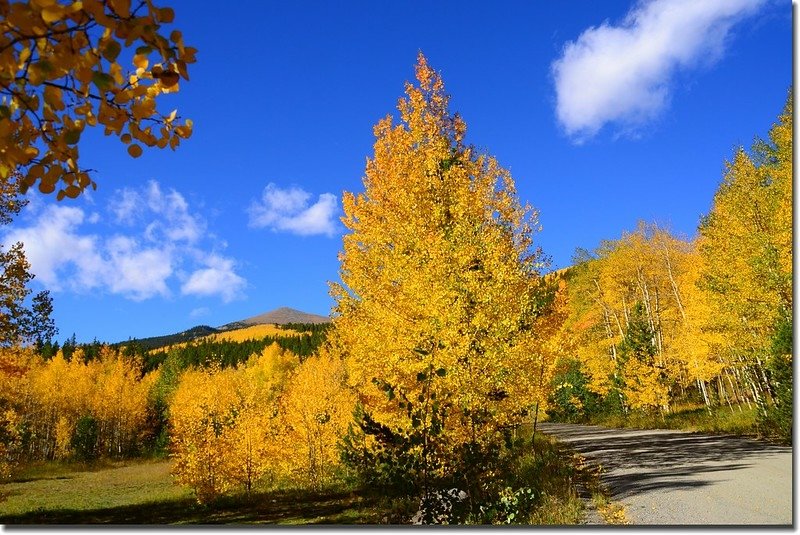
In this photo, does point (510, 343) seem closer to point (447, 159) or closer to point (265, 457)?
point (447, 159)

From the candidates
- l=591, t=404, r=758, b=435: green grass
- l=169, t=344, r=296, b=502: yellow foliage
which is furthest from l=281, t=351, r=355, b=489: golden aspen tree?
l=591, t=404, r=758, b=435: green grass

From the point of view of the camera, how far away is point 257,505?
12.1m

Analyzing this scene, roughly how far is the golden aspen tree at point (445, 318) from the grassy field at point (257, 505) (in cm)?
122

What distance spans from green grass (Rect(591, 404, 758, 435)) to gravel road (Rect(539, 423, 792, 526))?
7.29 feet

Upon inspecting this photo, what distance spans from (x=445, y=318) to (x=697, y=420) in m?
17.0

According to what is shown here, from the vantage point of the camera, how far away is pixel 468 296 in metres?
5.40

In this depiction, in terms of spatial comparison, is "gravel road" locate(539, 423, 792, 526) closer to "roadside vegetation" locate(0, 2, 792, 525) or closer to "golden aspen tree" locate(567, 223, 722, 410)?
"roadside vegetation" locate(0, 2, 792, 525)

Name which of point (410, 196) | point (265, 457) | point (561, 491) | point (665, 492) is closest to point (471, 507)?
point (561, 491)

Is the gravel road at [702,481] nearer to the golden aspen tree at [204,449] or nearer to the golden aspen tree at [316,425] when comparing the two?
the golden aspen tree at [316,425]

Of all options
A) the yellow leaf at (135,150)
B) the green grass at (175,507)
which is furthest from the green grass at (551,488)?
the yellow leaf at (135,150)

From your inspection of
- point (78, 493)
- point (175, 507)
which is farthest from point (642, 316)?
point (78, 493)

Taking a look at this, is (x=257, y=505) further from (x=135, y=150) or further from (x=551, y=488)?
(x=135, y=150)

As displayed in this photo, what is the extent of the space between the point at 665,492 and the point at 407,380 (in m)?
3.64

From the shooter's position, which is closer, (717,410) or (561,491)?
(561,491)
